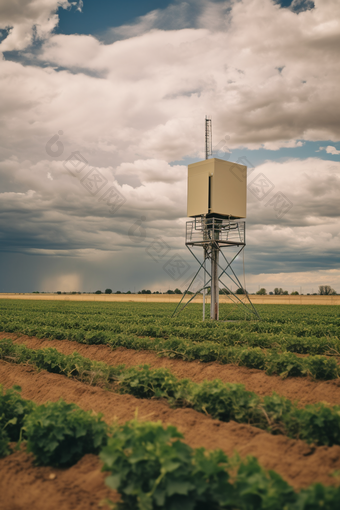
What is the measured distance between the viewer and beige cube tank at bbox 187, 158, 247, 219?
20406 mm

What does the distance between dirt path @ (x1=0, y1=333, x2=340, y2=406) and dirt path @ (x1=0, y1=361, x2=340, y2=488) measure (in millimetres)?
2938

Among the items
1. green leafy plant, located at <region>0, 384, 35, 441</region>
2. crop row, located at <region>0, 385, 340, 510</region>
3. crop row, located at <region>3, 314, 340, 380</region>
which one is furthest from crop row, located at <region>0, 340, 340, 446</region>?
crop row, located at <region>3, 314, 340, 380</region>

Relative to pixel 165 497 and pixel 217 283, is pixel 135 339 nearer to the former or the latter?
pixel 217 283

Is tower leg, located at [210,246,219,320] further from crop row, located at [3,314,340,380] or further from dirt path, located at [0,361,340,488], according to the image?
dirt path, located at [0,361,340,488]

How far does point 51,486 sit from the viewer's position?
14.2ft

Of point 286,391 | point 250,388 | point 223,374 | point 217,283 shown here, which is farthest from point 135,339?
point 217,283

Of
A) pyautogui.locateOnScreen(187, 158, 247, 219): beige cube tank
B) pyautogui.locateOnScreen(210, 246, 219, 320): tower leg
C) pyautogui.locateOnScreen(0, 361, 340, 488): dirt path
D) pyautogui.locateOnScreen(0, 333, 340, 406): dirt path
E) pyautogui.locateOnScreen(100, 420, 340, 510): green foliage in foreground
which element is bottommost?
pyautogui.locateOnScreen(0, 333, 340, 406): dirt path

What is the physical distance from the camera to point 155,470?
11.8 feet

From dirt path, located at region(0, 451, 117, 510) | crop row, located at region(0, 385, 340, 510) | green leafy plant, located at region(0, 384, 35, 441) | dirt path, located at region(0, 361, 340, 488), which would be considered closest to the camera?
crop row, located at region(0, 385, 340, 510)

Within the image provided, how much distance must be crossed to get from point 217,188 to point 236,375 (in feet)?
41.5

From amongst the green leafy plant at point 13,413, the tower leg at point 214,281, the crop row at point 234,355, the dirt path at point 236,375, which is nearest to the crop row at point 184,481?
the green leafy plant at point 13,413

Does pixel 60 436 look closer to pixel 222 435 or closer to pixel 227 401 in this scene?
pixel 222 435

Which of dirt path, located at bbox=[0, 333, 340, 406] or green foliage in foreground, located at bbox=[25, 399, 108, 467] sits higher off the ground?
green foliage in foreground, located at bbox=[25, 399, 108, 467]

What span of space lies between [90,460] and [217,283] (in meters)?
16.3
